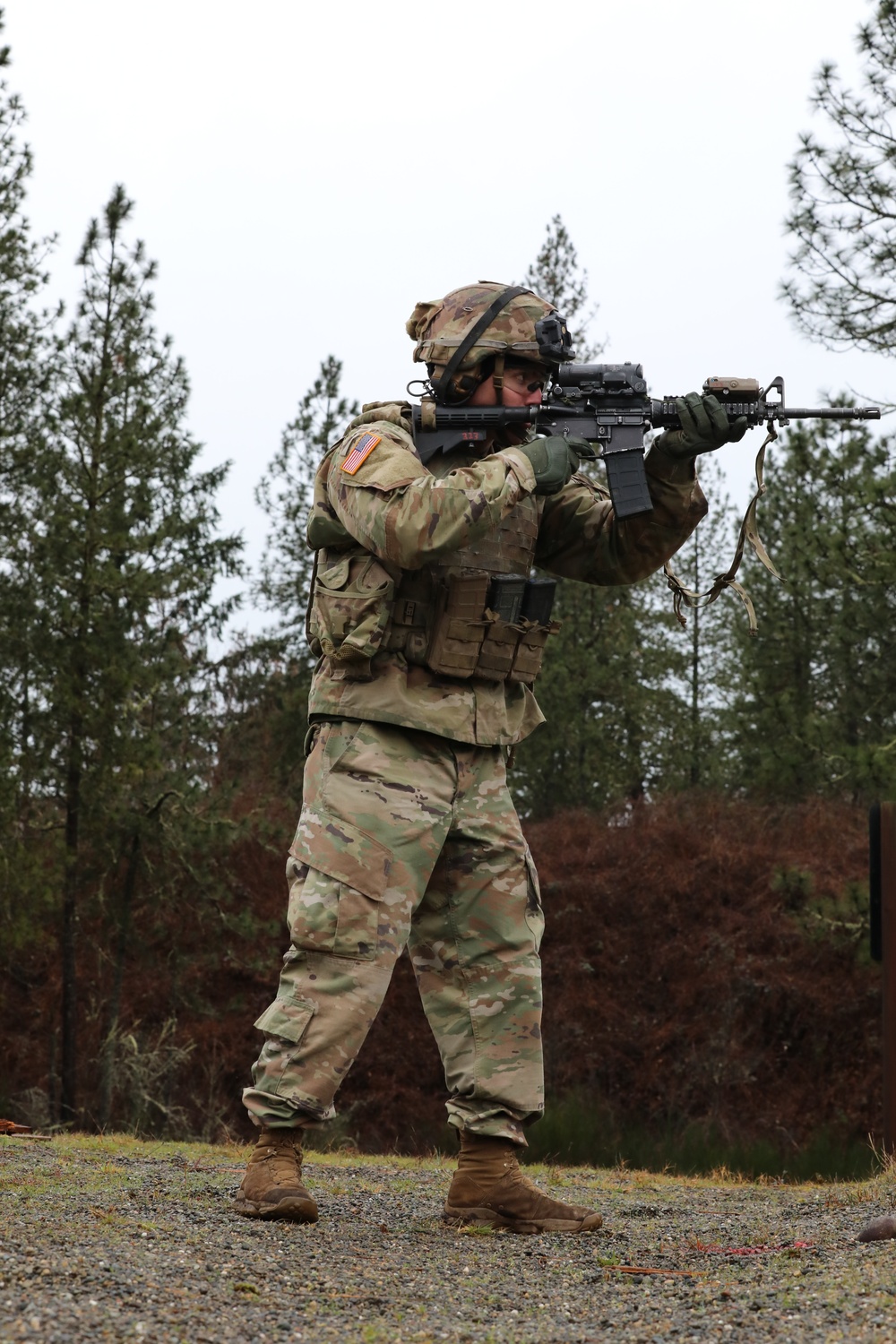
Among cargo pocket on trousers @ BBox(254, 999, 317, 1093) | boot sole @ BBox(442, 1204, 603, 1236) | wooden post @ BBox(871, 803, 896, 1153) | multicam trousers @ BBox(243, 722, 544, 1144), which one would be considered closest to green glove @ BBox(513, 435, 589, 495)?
multicam trousers @ BBox(243, 722, 544, 1144)

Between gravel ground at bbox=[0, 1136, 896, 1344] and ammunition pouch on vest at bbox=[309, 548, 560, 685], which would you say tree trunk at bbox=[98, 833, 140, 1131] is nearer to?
gravel ground at bbox=[0, 1136, 896, 1344]

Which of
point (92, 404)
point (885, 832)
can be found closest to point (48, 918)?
point (92, 404)

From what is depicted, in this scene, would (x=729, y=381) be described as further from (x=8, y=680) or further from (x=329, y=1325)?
(x=8, y=680)

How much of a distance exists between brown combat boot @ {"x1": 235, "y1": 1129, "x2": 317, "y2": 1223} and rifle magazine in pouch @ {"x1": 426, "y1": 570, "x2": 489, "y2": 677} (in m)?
1.26

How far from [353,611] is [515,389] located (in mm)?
850

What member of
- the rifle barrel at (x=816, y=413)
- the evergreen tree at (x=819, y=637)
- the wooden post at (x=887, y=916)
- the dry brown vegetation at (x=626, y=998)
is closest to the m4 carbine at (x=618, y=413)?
the rifle barrel at (x=816, y=413)

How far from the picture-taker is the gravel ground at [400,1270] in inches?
98.7

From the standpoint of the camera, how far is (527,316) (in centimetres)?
419

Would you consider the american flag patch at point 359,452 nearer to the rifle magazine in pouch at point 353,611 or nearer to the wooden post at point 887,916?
the rifle magazine in pouch at point 353,611

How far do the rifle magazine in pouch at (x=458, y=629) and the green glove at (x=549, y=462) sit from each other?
0.33 m

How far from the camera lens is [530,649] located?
13.7 ft

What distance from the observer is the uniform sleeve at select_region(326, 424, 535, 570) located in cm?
378

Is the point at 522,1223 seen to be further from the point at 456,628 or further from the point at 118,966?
the point at 118,966

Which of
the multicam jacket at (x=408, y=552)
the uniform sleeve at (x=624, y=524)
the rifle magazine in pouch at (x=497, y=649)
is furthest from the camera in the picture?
the uniform sleeve at (x=624, y=524)
